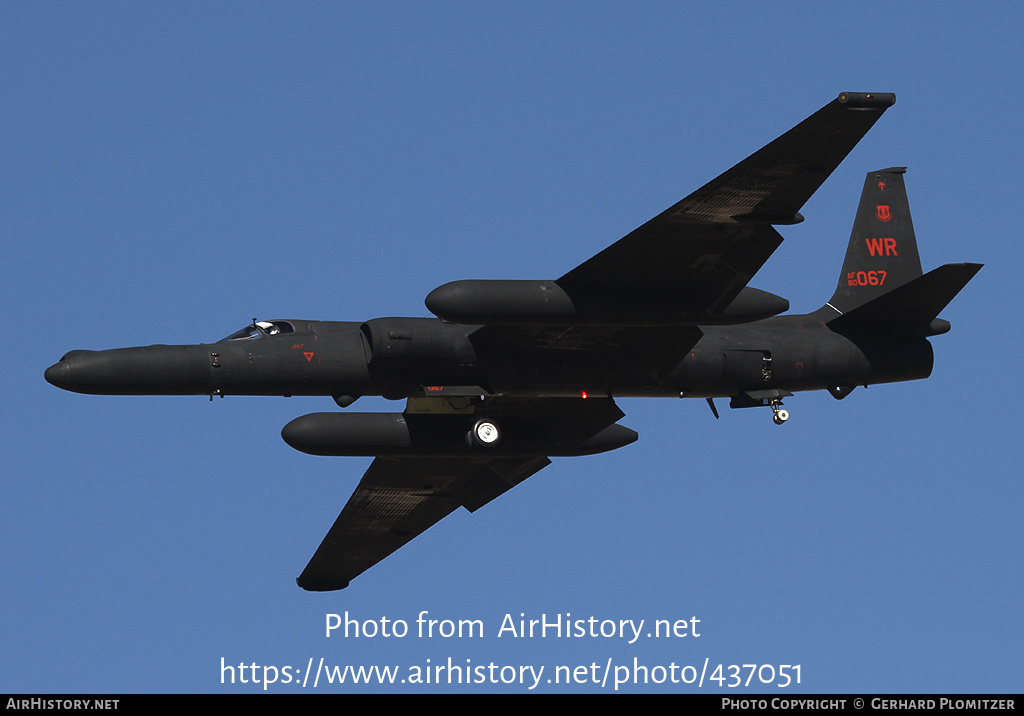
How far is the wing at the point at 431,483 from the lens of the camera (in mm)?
28969

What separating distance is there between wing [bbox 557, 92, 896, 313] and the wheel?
3901 mm

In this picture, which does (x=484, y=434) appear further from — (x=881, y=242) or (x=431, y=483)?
(x=881, y=242)

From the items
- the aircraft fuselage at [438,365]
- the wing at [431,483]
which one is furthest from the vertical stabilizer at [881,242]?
the wing at [431,483]

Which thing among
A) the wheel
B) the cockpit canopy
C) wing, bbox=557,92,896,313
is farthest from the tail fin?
the cockpit canopy

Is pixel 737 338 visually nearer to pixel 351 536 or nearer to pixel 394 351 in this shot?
pixel 394 351

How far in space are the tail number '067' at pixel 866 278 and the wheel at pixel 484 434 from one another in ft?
25.0

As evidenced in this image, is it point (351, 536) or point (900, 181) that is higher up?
point (900, 181)

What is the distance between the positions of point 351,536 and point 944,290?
1224cm

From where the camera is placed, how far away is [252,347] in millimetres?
25734

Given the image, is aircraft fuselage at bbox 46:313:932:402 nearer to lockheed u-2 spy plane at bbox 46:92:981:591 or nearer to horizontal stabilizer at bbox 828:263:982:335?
lockheed u-2 spy plane at bbox 46:92:981:591

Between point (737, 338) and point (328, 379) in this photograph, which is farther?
point (737, 338)

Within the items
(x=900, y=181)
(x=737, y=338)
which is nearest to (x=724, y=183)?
(x=737, y=338)

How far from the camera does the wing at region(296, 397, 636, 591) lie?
29.0 meters

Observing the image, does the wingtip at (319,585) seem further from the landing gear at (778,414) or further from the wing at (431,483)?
the landing gear at (778,414)
